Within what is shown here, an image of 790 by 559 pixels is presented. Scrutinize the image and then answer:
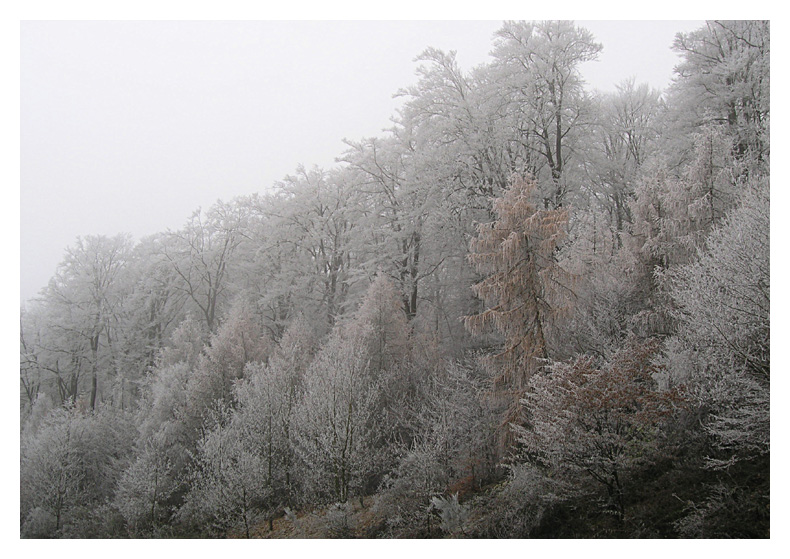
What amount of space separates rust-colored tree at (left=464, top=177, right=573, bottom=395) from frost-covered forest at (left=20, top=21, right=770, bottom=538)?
0.06 meters

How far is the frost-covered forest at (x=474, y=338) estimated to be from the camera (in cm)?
702

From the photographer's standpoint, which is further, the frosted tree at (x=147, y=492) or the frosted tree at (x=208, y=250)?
the frosted tree at (x=208, y=250)

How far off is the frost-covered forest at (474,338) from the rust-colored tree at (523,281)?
6 cm

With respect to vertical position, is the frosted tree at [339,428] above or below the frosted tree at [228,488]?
above

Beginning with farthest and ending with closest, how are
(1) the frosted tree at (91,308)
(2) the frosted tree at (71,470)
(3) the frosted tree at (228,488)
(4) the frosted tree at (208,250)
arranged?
(4) the frosted tree at (208,250), (1) the frosted tree at (91,308), (3) the frosted tree at (228,488), (2) the frosted tree at (71,470)

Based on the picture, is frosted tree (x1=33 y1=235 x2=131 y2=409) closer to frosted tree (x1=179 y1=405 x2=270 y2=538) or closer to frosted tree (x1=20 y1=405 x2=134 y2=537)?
frosted tree (x1=20 y1=405 x2=134 y2=537)

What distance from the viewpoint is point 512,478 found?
836cm

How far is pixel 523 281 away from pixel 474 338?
4955mm

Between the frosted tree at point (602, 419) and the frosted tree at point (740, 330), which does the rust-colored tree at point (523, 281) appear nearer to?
the frosted tree at point (602, 419)

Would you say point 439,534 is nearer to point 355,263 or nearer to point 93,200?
point 355,263

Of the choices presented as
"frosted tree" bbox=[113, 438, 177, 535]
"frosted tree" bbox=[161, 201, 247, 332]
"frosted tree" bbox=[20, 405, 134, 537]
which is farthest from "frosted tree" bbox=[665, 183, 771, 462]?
"frosted tree" bbox=[161, 201, 247, 332]

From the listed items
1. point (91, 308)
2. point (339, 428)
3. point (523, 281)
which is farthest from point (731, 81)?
point (91, 308)

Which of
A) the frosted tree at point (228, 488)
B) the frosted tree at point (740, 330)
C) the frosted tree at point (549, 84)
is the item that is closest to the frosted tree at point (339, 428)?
the frosted tree at point (228, 488)
